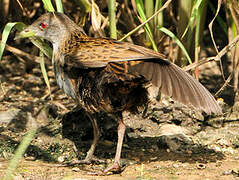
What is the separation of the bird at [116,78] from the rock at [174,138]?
64 centimetres

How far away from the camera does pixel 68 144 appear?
15.4ft

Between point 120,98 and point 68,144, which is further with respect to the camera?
point 68,144

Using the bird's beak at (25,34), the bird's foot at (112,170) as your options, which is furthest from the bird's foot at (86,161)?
the bird's beak at (25,34)

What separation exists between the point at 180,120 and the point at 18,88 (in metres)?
2.30

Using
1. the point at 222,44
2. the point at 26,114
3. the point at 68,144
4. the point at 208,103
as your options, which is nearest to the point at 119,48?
the point at 208,103

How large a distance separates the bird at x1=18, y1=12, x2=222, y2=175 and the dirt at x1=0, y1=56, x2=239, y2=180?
0.94 feet

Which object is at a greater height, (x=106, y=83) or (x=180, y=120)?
(x=106, y=83)

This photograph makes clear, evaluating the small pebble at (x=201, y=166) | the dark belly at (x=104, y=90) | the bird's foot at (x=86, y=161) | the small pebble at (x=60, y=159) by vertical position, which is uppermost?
the dark belly at (x=104, y=90)

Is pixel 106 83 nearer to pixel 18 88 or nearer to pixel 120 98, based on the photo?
pixel 120 98

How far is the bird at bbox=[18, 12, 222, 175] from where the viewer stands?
11.9ft

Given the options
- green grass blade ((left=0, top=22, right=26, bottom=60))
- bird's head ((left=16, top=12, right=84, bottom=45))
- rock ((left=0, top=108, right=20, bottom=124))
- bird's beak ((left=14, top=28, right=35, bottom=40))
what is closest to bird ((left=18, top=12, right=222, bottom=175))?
bird's head ((left=16, top=12, right=84, bottom=45))

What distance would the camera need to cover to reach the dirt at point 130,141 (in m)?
4.06

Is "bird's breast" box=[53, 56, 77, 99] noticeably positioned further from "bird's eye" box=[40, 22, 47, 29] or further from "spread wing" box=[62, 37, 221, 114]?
"bird's eye" box=[40, 22, 47, 29]

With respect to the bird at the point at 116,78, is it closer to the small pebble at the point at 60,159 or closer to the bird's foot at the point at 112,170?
the bird's foot at the point at 112,170
